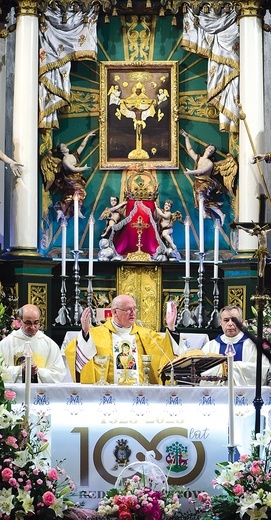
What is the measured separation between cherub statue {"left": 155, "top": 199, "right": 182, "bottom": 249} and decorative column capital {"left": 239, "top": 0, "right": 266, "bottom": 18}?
2414 mm

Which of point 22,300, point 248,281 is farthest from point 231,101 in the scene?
point 22,300

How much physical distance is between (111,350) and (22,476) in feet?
11.4

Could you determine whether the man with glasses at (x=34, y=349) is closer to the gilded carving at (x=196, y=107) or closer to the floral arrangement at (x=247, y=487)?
the floral arrangement at (x=247, y=487)

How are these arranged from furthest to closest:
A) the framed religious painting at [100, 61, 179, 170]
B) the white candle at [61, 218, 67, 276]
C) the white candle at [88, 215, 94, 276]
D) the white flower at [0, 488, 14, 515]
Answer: the framed religious painting at [100, 61, 179, 170] < the white candle at [61, 218, 67, 276] < the white candle at [88, 215, 94, 276] < the white flower at [0, 488, 14, 515]

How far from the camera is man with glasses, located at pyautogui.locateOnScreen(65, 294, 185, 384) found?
1047 centimetres

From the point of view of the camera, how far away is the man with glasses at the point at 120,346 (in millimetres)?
10469

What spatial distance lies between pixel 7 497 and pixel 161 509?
3.82 feet

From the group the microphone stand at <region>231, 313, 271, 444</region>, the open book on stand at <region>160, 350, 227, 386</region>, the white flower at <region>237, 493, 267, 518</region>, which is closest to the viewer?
the microphone stand at <region>231, 313, 271, 444</region>

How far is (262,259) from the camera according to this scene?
8.32 meters

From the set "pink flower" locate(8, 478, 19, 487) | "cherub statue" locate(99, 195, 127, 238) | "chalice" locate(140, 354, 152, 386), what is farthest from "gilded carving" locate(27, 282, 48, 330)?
"pink flower" locate(8, 478, 19, 487)

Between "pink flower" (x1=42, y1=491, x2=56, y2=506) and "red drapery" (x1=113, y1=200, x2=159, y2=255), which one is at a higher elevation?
"red drapery" (x1=113, y1=200, x2=159, y2=255)

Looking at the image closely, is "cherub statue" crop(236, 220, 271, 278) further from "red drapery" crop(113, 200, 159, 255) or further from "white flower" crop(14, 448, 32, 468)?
"red drapery" crop(113, 200, 159, 255)

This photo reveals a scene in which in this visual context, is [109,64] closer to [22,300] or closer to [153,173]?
[153,173]

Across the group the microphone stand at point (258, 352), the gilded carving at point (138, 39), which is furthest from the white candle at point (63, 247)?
the microphone stand at point (258, 352)
